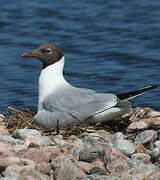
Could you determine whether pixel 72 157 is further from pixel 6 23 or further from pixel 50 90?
pixel 6 23

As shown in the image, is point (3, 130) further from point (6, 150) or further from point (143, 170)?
point (143, 170)

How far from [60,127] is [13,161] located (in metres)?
2.03

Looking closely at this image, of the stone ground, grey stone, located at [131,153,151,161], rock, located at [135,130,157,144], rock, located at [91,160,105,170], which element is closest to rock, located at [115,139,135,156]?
the stone ground

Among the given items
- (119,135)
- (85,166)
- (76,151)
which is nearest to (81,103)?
(119,135)

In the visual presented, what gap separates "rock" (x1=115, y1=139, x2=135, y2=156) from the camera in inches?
289

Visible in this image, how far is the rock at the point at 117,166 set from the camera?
21.6ft

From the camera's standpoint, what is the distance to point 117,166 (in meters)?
6.61

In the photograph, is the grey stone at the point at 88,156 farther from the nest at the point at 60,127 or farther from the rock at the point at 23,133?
the nest at the point at 60,127

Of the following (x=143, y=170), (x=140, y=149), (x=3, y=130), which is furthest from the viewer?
(x=3, y=130)

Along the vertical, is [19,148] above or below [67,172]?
below

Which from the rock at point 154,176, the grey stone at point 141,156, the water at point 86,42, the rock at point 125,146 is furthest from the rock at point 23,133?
the water at point 86,42

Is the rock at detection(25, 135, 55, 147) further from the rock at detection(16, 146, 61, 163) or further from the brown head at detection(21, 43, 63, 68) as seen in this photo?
the brown head at detection(21, 43, 63, 68)

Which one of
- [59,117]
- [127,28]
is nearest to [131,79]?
[127,28]

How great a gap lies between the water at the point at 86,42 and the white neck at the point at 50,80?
142 cm
